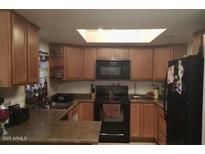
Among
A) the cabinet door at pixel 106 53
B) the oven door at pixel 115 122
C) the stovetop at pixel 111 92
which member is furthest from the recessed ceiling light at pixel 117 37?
the oven door at pixel 115 122

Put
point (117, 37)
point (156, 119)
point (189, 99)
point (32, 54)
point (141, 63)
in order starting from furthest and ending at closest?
point (141, 63), point (156, 119), point (117, 37), point (32, 54), point (189, 99)

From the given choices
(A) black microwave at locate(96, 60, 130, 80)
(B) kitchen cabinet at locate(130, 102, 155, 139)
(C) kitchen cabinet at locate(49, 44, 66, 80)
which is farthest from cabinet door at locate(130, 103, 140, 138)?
(C) kitchen cabinet at locate(49, 44, 66, 80)

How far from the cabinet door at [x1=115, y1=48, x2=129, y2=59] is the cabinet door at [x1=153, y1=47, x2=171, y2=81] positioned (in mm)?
584

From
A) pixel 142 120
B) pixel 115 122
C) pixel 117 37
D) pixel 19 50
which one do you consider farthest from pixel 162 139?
pixel 19 50

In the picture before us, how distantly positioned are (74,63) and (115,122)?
56.6 inches

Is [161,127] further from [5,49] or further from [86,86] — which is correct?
[5,49]

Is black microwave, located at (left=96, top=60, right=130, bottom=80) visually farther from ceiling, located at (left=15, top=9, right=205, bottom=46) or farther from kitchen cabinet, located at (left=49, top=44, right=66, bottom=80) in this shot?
ceiling, located at (left=15, top=9, right=205, bottom=46)

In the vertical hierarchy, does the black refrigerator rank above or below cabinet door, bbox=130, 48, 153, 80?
below

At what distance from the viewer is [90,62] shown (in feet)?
15.6

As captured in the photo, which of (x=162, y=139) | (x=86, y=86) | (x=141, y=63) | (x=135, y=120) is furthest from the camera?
(x=86, y=86)

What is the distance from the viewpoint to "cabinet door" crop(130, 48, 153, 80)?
4.72 metres

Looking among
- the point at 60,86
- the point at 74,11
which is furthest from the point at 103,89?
the point at 74,11

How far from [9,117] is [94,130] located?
907 mm
